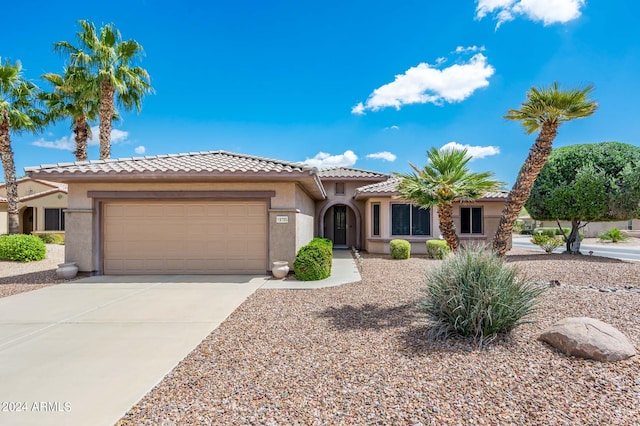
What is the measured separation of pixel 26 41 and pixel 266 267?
15973 mm

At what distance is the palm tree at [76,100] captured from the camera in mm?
16625

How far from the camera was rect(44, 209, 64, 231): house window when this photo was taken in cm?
2309

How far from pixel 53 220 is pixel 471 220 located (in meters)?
28.6

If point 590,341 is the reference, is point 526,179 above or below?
above

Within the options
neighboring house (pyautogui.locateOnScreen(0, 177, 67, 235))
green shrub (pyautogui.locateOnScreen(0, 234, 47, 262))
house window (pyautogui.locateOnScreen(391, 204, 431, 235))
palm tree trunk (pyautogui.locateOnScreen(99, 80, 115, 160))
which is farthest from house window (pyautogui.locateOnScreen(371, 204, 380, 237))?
neighboring house (pyautogui.locateOnScreen(0, 177, 67, 235))

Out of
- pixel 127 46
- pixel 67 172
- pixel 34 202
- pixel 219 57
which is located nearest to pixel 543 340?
pixel 67 172

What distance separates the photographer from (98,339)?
5.05 metres

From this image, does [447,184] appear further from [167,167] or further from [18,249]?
[18,249]

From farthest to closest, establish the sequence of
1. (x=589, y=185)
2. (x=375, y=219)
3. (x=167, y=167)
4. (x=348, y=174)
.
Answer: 1. (x=348, y=174)
2. (x=375, y=219)
3. (x=589, y=185)
4. (x=167, y=167)

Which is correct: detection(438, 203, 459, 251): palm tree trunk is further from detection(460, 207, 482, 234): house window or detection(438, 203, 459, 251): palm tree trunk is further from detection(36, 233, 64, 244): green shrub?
detection(36, 233, 64, 244): green shrub

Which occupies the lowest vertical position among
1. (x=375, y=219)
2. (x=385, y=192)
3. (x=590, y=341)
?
(x=590, y=341)

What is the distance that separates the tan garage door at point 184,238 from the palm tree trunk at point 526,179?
7050mm

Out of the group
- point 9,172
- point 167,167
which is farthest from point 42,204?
point 167,167

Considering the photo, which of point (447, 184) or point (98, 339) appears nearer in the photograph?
point (98, 339)
